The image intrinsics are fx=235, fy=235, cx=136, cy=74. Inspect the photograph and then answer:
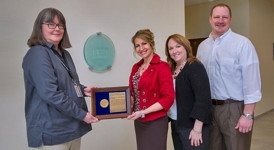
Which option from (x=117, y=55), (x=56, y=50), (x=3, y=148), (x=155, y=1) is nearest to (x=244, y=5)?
(x=155, y=1)

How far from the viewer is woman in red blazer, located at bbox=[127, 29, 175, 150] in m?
1.65

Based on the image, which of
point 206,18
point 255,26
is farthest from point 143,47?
point 255,26

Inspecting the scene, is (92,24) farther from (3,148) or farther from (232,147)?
(232,147)

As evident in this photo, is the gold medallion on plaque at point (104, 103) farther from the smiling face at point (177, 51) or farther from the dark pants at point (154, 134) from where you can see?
the smiling face at point (177, 51)

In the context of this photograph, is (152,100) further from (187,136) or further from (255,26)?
(255,26)

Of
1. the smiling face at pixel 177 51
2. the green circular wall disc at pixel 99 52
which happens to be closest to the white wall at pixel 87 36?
the green circular wall disc at pixel 99 52

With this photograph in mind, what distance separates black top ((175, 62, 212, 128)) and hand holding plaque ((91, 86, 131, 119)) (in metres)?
0.38

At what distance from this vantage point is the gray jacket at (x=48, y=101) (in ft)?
4.43

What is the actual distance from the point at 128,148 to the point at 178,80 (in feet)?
5.13

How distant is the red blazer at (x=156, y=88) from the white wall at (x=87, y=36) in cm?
104

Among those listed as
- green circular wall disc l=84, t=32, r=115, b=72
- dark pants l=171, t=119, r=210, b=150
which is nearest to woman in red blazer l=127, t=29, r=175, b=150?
dark pants l=171, t=119, r=210, b=150

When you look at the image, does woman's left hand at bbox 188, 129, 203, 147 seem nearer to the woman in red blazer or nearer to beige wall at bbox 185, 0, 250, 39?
the woman in red blazer

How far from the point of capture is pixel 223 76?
1852mm

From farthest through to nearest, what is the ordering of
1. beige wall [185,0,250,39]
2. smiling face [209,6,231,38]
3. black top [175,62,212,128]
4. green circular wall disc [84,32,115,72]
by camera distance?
beige wall [185,0,250,39] < green circular wall disc [84,32,115,72] < smiling face [209,6,231,38] < black top [175,62,212,128]
